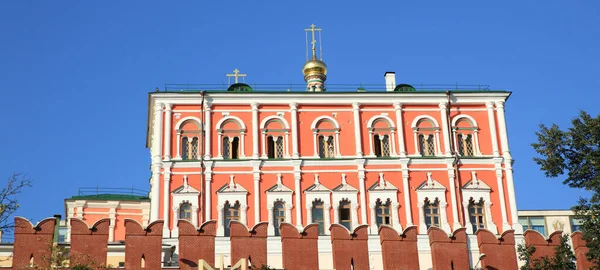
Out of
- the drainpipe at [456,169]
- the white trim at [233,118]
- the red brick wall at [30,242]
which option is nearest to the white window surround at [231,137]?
the white trim at [233,118]

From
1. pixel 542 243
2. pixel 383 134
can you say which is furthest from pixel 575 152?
pixel 383 134

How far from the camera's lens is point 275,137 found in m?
48.2

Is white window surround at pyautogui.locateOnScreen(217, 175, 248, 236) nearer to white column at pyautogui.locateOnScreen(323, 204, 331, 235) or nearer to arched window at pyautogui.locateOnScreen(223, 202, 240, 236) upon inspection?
arched window at pyautogui.locateOnScreen(223, 202, 240, 236)

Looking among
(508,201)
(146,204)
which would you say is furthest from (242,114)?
(508,201)

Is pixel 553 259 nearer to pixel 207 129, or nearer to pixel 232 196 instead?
pixel 232 196

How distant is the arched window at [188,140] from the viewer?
156 feet

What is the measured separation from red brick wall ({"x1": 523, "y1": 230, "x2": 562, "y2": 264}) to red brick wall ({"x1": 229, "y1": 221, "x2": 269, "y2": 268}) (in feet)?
30.2

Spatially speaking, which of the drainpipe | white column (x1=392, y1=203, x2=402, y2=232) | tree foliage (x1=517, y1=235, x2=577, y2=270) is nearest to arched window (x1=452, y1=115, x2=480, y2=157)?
the drainpipe

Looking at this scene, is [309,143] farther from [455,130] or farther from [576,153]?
[576,153]

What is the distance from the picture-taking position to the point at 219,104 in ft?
159

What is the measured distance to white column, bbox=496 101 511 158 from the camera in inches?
1914

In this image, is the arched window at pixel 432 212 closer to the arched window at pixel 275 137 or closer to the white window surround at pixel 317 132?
the white window surround at pixel 317 132

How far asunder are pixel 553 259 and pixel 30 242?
1706 cm

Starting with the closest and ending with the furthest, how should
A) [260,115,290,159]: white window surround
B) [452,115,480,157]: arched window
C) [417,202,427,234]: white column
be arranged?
[417,202,427,234]: white column
[260,115,290,159]: white window surround
[452,115,480,157]: arched window
